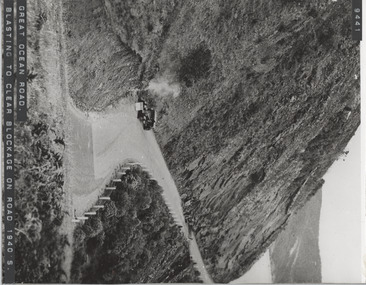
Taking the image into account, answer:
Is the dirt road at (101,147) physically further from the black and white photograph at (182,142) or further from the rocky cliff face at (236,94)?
the rocky cliff face at (236,94)

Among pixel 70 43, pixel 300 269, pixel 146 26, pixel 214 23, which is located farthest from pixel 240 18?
pixel 300 269

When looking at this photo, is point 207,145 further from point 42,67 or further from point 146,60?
point 42,67

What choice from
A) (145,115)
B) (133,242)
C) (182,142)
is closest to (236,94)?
(182,142)

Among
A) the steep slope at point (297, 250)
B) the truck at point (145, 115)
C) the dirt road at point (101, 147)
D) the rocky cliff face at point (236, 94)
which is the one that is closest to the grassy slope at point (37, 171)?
the dirt road at point (101, 147)

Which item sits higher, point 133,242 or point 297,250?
point 297,250

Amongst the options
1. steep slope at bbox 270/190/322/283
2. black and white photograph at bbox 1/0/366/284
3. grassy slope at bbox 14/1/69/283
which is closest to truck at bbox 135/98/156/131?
black and white photograph at bbox 1/0/366/284

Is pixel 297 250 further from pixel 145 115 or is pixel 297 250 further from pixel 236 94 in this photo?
pixel 145 115
